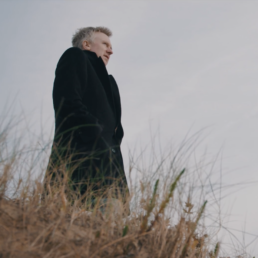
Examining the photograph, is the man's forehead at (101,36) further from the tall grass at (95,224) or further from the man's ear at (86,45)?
the tall grass at (95,224)

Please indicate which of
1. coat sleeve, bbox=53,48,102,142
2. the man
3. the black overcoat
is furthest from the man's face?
coat sleeve, bbox=53,48,102,142

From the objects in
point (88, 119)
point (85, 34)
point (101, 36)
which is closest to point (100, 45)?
point (101, 36)

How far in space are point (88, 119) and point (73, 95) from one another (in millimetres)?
245

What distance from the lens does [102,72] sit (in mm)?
3312

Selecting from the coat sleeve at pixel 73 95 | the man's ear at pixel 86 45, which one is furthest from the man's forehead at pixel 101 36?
the coat sleeve at pixel 73 95

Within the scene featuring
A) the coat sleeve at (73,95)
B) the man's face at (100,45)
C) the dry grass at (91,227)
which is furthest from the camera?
the man's face at (100,45)

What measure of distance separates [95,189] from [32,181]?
50 centimetres

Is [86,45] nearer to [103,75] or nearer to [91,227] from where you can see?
[103,75]

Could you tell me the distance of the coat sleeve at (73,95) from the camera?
2.74 m

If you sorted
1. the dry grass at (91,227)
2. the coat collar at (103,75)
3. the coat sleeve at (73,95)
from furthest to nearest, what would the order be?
the coat collar at (103,75)
the coat sleeve at (73,95)
the dry grass at (91,227)

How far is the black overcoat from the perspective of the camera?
2.68m

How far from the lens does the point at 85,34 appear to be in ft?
12.2

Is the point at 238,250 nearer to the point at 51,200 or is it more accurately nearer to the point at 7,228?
the point at 51,200

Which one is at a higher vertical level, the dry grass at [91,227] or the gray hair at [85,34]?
the gray hair at [85,34]
